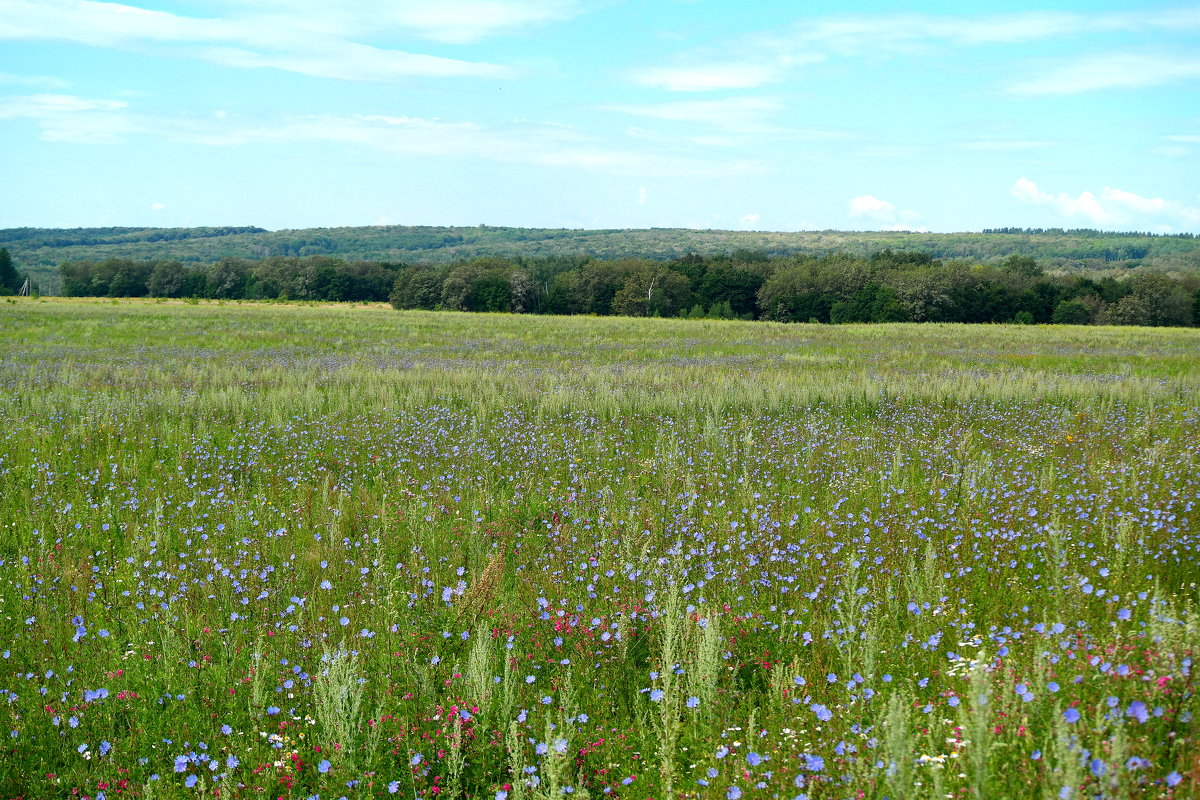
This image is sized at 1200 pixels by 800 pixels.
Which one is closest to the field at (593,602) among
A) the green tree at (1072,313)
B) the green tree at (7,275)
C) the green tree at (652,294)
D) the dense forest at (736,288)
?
the dense forest at (736,288)

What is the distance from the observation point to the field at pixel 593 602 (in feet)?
10.7

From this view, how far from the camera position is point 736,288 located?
83.0 m

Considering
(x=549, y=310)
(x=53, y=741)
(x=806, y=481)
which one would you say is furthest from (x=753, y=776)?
(x=549, y=310)

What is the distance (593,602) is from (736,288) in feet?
264

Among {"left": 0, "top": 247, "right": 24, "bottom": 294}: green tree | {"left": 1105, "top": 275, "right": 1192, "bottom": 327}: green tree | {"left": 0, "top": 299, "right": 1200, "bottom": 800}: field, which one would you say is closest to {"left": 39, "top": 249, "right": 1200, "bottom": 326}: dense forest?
{"left": 1105, "top": 275, "right": 1192, "bottom": 327}: green tree

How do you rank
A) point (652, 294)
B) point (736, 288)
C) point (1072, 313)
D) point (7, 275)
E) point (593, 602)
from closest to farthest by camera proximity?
point (593, 602) < point (1072, 313) < point (652, 294) < point (736, 288) < point (7, 275)

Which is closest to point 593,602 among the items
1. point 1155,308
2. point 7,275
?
point 1155,308

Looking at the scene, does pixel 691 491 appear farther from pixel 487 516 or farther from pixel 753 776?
pixel 753 776

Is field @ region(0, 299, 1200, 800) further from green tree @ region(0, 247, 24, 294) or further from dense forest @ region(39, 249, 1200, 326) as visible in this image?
green tree @ region(0, 247, 24, 294)

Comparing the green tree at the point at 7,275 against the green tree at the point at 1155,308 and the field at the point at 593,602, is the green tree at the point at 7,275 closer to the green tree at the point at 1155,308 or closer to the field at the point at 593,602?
the field at the point at 593,602

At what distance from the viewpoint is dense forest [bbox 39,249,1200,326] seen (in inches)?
2830

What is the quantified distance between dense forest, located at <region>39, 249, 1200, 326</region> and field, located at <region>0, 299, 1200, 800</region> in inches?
2353

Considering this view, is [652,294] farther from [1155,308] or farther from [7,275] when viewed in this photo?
[7,275]

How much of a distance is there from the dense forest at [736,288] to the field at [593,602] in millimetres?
59772
